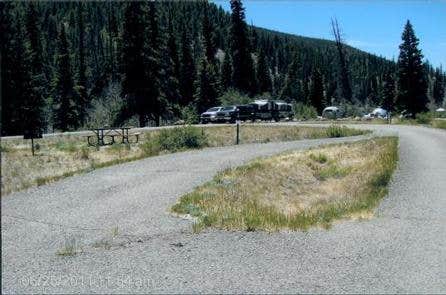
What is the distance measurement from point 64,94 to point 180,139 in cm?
4849

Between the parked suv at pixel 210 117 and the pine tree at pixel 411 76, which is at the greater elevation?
the pine tree at pixel 411 76

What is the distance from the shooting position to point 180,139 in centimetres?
2577

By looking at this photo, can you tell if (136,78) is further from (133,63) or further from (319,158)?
(319,158)

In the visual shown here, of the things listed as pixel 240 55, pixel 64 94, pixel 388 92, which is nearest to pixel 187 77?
pixel 240 55

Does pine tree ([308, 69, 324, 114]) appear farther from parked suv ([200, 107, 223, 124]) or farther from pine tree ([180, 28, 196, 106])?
parked suv ([200, 107, 223, 124])

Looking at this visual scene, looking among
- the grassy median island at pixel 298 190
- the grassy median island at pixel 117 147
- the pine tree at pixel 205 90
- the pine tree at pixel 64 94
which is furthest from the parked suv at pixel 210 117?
the pine tree at pixel 64 94

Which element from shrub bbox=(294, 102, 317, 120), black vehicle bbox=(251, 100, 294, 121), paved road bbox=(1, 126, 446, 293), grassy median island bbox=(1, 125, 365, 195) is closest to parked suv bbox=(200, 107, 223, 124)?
black vehicle bbox=(251, 100, 294, 121)

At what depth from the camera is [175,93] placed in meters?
66.2

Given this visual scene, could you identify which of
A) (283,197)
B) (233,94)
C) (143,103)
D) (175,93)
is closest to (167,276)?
(283,197)

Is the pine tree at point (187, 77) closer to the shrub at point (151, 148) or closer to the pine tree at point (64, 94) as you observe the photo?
the pine tree at point (64, 94)

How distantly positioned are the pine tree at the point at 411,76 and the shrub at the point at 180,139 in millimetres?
43611

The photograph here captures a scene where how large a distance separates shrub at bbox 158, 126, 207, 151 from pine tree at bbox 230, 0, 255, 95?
1735 inches

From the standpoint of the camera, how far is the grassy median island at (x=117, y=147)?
17.1 m

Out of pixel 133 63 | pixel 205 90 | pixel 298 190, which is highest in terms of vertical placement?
pixel 133 63
